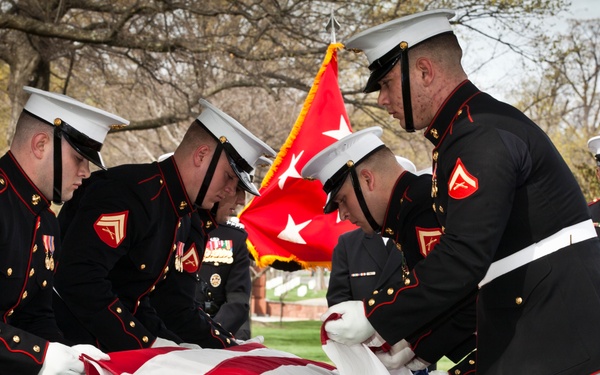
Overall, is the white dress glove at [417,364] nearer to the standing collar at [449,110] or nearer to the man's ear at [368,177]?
the man's ear at [368,177]

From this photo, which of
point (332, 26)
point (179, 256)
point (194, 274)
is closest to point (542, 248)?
point (179, 256)

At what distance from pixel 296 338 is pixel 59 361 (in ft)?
43.0

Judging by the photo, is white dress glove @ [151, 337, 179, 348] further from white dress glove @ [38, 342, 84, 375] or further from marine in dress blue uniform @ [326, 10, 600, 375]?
marine in dress blue uniform @ [326, 10, 600, 375]

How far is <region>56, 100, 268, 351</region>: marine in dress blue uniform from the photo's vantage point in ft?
13.0

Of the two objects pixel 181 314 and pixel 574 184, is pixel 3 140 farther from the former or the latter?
pixel 574 184

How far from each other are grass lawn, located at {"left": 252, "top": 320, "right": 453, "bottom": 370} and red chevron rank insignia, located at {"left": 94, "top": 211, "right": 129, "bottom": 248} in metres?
7.05

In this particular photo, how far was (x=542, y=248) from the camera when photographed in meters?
2.74

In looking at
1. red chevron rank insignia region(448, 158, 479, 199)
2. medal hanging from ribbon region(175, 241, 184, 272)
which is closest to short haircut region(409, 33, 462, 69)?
red chevron rank insignia region(448, 158, 479, 199)

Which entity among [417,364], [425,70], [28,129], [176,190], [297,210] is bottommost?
[417,364]

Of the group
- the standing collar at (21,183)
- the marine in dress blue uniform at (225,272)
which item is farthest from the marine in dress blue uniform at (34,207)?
the marine in dress blue uniform at (225,272)

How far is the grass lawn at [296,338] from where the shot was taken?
12503mm

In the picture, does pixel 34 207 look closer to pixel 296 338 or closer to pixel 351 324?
pixel 351 324

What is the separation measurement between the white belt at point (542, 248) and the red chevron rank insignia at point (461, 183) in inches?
10.9

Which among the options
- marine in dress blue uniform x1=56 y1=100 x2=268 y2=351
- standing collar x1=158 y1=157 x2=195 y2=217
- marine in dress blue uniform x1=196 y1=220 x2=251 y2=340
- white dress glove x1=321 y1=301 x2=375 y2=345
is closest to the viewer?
white dress glove x1=321 y1=301 x2=375 y2=345
